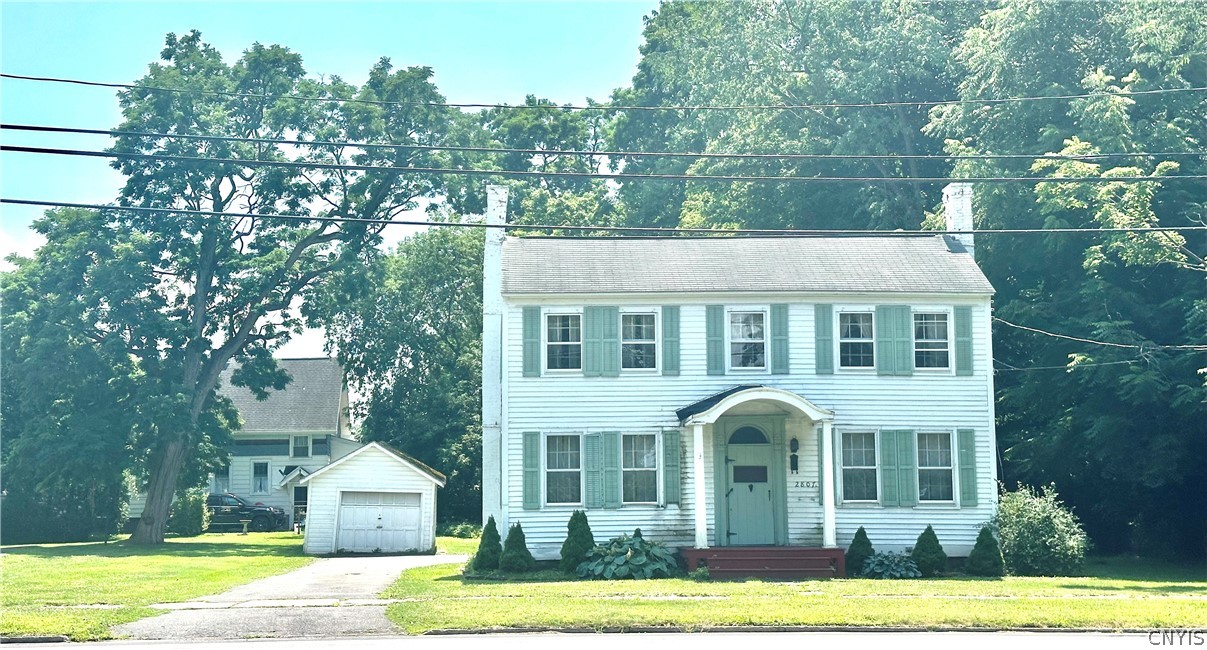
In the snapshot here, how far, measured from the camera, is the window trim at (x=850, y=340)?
26.3 m

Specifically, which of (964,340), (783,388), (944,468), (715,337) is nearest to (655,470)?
(715,337)

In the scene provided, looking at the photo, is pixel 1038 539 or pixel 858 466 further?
pixel 858 466

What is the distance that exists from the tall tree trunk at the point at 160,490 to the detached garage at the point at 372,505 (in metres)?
8.34

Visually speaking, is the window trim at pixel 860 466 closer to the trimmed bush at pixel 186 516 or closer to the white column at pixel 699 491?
the white column at pixel 699 491

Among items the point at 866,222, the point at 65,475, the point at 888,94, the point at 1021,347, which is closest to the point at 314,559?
the point at 65,475

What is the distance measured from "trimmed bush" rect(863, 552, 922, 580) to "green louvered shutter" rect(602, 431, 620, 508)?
17.0 ft

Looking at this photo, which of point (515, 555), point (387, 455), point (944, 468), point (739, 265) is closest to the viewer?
point (515, 555)

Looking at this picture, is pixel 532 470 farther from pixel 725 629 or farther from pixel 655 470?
pixel 725 629

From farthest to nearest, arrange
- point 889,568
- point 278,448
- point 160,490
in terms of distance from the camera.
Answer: point 278,448, point 160,490, point 889,568

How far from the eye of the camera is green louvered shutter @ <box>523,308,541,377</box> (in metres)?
25.9

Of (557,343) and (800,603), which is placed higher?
(557,343)

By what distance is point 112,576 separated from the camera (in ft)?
83.5

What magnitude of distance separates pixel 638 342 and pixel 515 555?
512 cm

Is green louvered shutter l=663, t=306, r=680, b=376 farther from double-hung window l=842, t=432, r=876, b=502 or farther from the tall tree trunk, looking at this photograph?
the tall tree trunk
